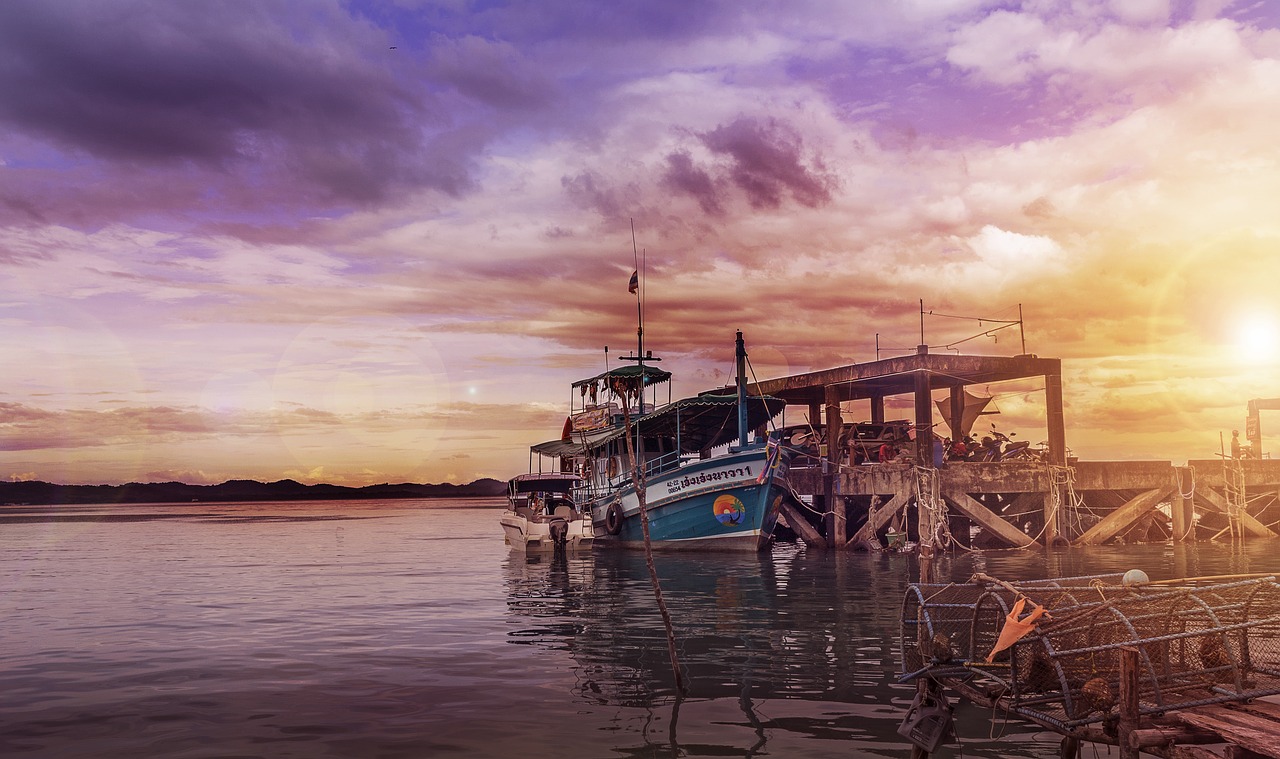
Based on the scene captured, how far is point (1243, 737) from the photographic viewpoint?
751 cm

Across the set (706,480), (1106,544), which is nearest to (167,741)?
(706,480)

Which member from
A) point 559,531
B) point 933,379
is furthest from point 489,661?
point 933,379

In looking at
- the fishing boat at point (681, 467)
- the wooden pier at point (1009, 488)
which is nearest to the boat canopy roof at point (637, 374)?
the fishing boat at point (681, 467)

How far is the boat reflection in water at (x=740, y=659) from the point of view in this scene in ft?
39.1

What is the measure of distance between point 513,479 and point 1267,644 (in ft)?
136

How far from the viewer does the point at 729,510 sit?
1475 inches

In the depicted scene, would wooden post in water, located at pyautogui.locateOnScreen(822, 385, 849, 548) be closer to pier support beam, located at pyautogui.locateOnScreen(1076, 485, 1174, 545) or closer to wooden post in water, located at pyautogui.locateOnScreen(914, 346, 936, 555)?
wooden post in water, located at pyautogui.locateOnScreen(914, 346, 936, 555)

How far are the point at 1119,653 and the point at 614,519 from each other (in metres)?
34.3

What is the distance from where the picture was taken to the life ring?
139ft

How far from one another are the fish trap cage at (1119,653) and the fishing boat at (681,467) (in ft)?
75.5

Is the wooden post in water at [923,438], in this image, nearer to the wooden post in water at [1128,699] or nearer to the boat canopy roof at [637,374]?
the boat canopy roof at [637,374]

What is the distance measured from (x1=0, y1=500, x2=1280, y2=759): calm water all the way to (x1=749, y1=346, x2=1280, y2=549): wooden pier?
8.44 ft

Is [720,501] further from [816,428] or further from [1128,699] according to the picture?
[1128,699]

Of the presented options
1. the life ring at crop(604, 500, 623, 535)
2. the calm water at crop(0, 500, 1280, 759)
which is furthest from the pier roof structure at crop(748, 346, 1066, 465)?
the life ring at crop(604, 500, 623, 535)
